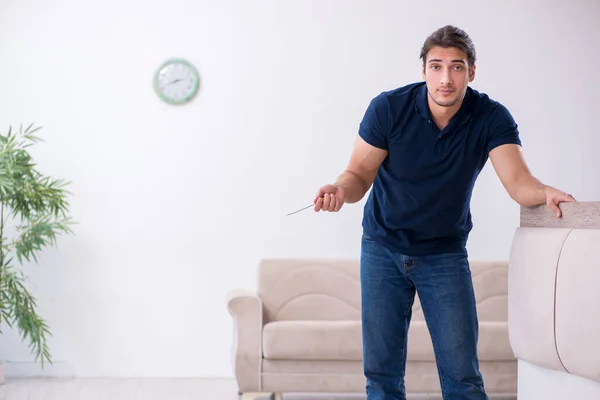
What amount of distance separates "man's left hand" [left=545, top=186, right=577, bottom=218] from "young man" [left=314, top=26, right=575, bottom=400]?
0.13 metres

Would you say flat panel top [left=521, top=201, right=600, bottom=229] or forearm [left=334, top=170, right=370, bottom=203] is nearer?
flat panel top [left=521, top=201, right=600, bottom=229]

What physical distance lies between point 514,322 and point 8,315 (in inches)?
120

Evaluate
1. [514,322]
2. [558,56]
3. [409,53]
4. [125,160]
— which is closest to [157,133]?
[125,160]

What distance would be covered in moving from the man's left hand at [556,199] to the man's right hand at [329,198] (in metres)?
0.54

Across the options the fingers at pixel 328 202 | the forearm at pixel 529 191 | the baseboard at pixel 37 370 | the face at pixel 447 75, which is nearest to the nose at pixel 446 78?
the face at pixel 447 75

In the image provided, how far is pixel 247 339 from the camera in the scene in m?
3.73

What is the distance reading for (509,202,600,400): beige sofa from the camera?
167cm

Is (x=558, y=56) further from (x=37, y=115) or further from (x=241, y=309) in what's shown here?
(x=37, y=115)

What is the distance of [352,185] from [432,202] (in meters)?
0.23

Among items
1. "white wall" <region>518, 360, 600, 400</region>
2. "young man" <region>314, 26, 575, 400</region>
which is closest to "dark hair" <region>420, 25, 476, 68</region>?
"young man" <region>314, 26, 575, 400</region>

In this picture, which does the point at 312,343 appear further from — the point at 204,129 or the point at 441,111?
the point at 441,111

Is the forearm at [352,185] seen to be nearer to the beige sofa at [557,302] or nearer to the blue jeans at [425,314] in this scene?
the blue jeans at [425,314]

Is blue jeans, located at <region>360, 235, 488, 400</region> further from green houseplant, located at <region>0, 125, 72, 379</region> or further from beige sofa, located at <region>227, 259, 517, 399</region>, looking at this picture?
green houseplant, located at <region>0, 125, 72, 379</region>

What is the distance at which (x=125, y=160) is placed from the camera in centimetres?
459
